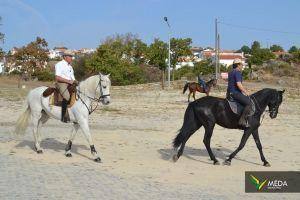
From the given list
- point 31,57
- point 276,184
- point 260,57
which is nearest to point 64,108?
point 276,184

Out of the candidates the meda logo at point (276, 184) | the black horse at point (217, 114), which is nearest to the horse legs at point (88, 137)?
the black horse at point (217, 114)

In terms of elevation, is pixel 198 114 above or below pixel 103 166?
above

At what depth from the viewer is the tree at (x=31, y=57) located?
73312 mm

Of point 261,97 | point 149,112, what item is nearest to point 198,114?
point 261,97

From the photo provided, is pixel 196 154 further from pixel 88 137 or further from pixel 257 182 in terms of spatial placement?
pixel 257 182

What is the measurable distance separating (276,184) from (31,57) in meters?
69.7

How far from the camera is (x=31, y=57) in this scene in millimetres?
74750

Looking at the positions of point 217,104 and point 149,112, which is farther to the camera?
point 149,112

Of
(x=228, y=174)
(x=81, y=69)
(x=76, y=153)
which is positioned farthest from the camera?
(x=81, y=69)

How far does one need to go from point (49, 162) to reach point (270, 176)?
16.0 feet

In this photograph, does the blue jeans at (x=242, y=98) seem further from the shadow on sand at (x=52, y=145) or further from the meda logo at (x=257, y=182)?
the shadow on sand at (x=52, y=145)

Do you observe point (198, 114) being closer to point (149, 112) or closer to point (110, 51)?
point (149, 112)

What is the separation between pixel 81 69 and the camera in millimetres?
71875

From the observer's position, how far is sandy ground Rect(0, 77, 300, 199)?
31.2 ft
